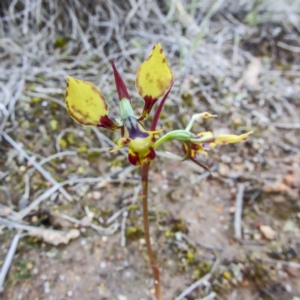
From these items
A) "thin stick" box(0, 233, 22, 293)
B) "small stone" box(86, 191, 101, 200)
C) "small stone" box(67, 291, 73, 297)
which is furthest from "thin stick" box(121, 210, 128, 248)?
"thin stick" box(0, 233, 22, 293)

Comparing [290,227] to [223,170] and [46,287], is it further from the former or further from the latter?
[46,287]

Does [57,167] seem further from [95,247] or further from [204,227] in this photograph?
[204,227]

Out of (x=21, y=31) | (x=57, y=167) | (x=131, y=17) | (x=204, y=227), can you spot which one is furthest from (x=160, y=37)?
(x=204, y=227)

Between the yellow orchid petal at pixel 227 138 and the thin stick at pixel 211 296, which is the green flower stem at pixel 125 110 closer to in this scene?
the yellow orchid petal at pixel 227 138

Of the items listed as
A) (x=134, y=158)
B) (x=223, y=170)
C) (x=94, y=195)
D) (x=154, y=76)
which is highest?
(x=154, y=76)

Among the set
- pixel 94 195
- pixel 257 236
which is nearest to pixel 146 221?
pixel 94 195

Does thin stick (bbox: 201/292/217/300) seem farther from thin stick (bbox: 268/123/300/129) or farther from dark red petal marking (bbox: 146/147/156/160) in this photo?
thin stick (bbox: 268/123/300/129)
